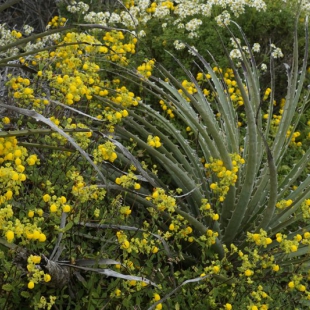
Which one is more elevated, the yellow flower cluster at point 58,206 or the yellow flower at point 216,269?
the yellow flower cluster at point 58,206

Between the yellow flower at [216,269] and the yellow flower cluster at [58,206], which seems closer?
the yellow flower cluster at [58,206]

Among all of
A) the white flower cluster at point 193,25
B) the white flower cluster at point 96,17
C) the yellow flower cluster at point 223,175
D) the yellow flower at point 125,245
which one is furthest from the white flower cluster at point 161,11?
the yellow flower at point 125,245

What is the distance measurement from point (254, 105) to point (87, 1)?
2.73m

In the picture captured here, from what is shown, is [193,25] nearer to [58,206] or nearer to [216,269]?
[216,269]

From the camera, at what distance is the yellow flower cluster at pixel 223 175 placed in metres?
2.86

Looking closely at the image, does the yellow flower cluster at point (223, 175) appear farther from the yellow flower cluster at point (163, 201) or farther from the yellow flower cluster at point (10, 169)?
the yellow flower cluster at point (10, 169)

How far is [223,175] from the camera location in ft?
9.39

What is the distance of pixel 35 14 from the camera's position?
6.54 metres

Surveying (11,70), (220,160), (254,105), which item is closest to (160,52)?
(11,70)

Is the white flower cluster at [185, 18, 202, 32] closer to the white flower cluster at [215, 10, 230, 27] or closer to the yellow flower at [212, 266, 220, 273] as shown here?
the white flower cluster at [215, 10, 230, 27]

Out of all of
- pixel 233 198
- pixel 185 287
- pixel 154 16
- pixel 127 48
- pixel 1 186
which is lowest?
Result: pixel 185 287

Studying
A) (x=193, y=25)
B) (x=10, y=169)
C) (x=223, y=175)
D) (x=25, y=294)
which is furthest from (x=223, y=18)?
(x=25, y=294)

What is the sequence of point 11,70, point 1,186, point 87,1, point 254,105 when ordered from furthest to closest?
point 87,1, point 11,70, point 254,105, point 1,186

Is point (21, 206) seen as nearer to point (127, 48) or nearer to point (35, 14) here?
point (127, 48)
